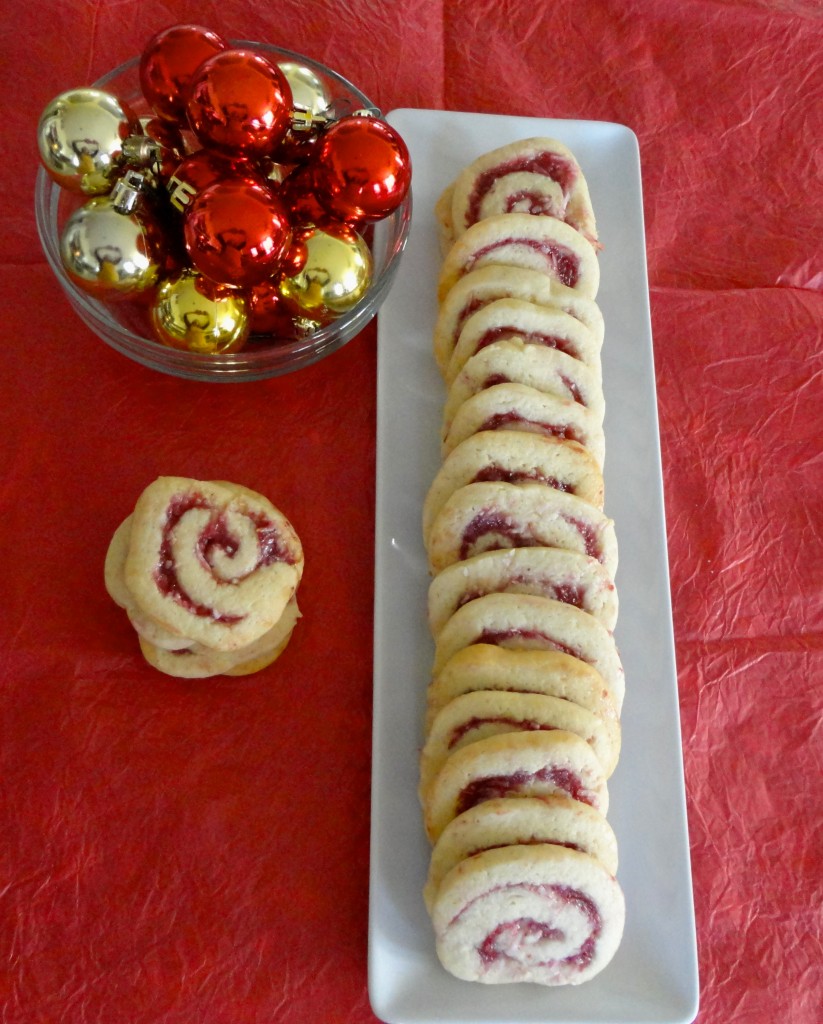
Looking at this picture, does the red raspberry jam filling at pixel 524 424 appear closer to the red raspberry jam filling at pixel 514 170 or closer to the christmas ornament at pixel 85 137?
the red raspberry jam filling at pixel 514 170

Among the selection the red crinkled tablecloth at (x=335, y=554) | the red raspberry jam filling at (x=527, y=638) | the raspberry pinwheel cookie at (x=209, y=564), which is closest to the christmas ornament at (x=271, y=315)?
the red crinkled tablecloth at (x=335, y=554)

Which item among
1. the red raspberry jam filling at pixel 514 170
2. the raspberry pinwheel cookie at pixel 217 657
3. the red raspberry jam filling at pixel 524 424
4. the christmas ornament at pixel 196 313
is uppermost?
the red raspberry jam filling at pixel 514 170

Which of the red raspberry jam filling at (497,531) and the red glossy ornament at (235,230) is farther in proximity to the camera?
the red raspberry jam filling at (497,531)

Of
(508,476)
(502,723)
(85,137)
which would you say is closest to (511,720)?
(502,723)

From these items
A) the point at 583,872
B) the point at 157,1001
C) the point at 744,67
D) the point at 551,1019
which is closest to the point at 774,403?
the point at 744,67

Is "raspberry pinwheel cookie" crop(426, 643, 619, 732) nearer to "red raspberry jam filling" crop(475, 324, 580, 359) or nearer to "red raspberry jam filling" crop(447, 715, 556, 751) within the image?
"red raspberry jam filling" crop(447, 715, 556, 751)

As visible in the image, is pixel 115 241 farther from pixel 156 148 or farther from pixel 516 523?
pixel 516 523

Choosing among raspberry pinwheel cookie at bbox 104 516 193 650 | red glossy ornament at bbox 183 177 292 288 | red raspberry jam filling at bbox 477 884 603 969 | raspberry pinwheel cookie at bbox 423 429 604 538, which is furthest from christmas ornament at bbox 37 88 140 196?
red raspberry jam filling at bbox 477 884 603 969
